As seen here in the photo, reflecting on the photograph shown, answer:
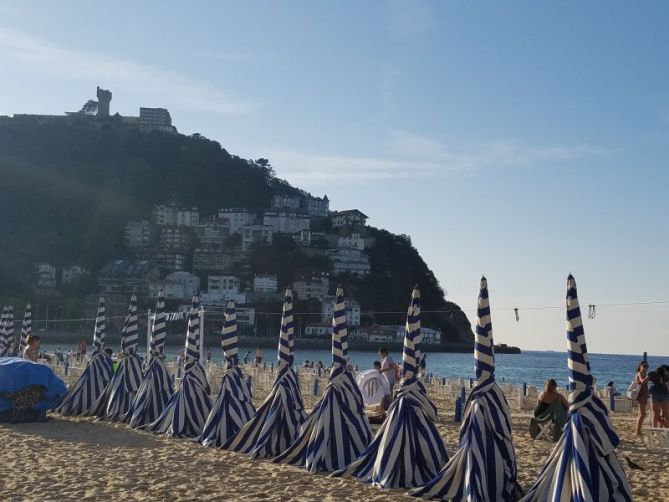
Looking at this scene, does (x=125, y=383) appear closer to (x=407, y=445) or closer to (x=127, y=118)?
(x=407, y=445)

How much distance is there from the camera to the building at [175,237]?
130m

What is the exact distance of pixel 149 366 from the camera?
15055 millimetres

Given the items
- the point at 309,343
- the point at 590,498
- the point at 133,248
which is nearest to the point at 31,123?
the point at 133,248

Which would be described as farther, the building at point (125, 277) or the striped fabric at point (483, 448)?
the building at point (125, 277)

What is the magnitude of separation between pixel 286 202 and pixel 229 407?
141231 mm

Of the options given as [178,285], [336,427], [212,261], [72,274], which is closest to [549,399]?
[336,427]

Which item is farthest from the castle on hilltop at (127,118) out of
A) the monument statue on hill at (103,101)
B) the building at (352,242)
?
the building at (352,242)

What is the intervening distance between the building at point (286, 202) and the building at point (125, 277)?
37209 mm

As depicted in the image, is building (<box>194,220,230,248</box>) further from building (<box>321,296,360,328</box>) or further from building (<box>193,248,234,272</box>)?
building (<box>321,296,360,328</box>)

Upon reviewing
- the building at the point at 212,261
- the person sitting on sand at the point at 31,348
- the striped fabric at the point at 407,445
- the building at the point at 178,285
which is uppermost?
the building at the point at 212,261

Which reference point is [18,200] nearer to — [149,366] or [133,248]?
[133,248]

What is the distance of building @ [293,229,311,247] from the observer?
442 feet

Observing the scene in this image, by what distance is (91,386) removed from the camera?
1662 cm

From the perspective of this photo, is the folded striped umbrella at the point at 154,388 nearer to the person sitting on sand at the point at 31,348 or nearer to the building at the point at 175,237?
the person sitting on sand at the point at 31,348
